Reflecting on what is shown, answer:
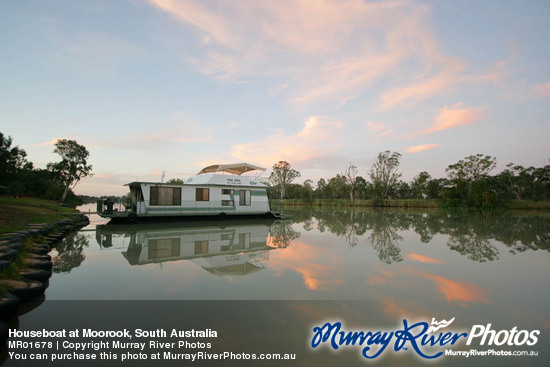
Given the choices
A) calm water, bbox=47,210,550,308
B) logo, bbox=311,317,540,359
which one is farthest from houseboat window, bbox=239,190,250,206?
logo, bbox=311,317,540,359

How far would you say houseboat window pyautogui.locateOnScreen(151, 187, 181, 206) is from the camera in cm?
1538

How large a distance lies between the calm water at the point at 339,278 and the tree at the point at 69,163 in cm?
2984

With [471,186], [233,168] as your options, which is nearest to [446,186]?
[471,186]

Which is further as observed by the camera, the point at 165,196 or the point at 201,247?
the point at 165,196

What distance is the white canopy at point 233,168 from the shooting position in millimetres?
18844

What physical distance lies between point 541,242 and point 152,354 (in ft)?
42.9

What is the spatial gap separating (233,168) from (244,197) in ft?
8.35

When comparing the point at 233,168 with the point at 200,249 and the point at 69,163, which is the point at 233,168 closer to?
the point at 200,249

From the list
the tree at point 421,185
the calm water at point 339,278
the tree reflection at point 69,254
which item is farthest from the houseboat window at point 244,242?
the tree at point 421,185

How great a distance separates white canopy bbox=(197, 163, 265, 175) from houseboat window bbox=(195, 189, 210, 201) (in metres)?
2.34

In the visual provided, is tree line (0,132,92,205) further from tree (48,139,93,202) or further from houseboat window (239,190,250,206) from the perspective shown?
houseboat window (239,190,250,206)

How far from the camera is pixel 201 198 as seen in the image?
16.8 m

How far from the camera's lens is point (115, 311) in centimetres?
372

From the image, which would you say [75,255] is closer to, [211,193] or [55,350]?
[55,350]
